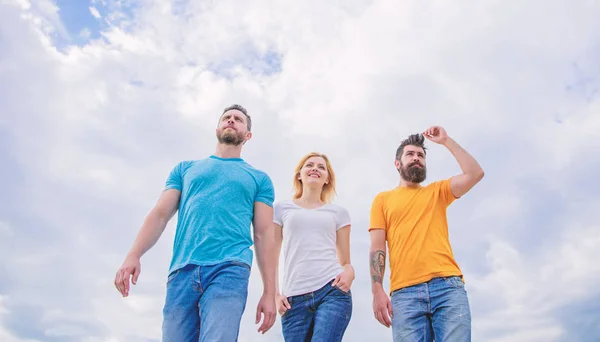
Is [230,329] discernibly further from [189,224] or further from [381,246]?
[381,246]

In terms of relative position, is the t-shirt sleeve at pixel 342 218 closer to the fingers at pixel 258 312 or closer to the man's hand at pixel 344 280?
the man's hand at pixel 344 280

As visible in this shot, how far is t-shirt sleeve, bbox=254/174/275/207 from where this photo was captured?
639 cm

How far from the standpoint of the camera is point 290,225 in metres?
7.43

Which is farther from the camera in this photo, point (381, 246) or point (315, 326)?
point (381, 246)

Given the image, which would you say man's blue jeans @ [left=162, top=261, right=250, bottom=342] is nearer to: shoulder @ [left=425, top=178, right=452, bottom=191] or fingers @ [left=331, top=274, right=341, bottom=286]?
fingers @ [left=331, top=274, right=341, bottom=286]

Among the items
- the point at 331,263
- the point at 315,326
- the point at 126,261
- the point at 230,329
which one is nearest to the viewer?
the point at 230,329

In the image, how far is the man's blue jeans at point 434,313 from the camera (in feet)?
20.6

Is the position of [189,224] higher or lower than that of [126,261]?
higher

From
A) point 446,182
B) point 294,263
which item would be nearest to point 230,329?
point 294,263

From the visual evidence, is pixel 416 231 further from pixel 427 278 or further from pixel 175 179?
pixel 175 179

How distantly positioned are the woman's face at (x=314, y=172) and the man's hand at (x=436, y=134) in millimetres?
1581

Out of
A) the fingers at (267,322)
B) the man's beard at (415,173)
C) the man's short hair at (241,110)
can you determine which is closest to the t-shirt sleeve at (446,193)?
the man's beard at (415,173)

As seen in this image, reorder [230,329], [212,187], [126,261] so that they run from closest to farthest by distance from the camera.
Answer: [230,329] → [126,261] → [212,187]

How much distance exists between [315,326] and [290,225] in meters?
1.45
